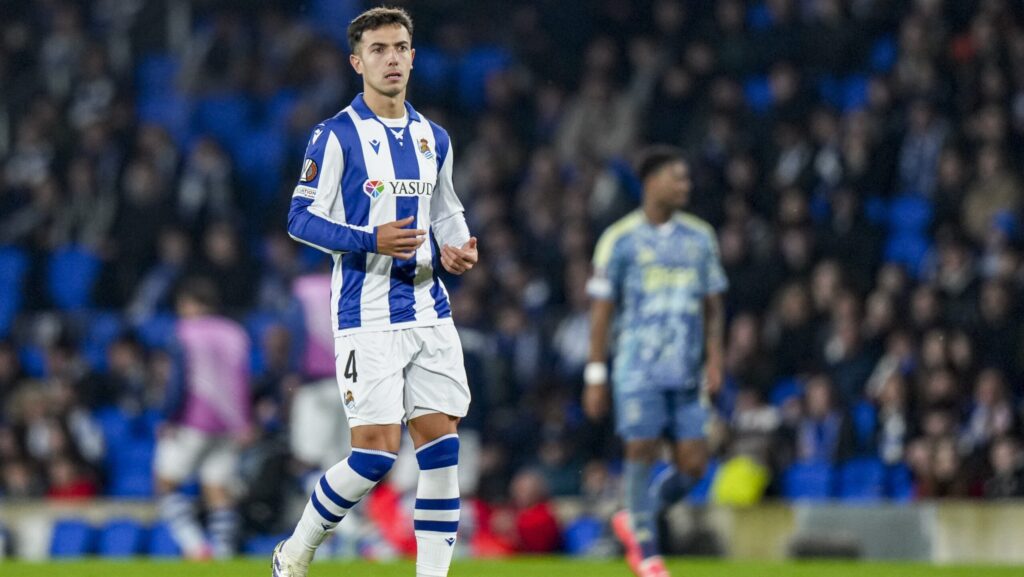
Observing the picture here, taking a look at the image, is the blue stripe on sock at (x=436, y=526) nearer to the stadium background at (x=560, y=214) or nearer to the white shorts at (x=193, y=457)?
the stadium background at (x=560, y=214)

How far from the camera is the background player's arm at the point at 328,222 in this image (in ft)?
22.6

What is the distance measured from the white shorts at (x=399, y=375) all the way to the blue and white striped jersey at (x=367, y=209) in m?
0.06

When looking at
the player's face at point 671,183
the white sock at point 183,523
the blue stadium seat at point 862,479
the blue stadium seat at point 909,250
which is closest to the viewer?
the player's face at point 671,183

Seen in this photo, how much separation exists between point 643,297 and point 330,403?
4102mm

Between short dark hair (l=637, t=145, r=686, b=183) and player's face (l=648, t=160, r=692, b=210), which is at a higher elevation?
short dark hair (l=637, t=145, r=686, b=183)

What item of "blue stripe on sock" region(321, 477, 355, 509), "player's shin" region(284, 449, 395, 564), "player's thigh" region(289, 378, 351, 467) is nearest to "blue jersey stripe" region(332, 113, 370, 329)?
"player's shin" region(284, 449, 395, 564)

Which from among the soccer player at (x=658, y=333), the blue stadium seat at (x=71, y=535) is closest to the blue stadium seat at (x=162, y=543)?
the blue stadium seat at (x=71, y=535)

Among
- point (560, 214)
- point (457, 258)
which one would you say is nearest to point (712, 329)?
point (457, 258)

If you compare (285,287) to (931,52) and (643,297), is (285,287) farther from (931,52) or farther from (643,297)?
(643,297)

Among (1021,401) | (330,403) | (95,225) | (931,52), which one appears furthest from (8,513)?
(931,52)

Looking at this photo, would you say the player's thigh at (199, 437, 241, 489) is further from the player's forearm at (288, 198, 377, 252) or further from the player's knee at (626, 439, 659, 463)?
the player's forearm at (288, 198, 377, 252)

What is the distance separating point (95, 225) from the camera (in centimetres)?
1927

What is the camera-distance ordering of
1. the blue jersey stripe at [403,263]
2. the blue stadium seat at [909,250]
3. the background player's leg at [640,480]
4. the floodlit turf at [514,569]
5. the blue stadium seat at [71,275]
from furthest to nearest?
the blue stadium seat at [71,275], the blue stadium seat at [909,250], the floodlit turf at [514,569], the background player's leg at [640,480], the blue jersey stripe at [403,263]

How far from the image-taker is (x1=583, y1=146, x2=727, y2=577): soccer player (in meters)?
9.64
